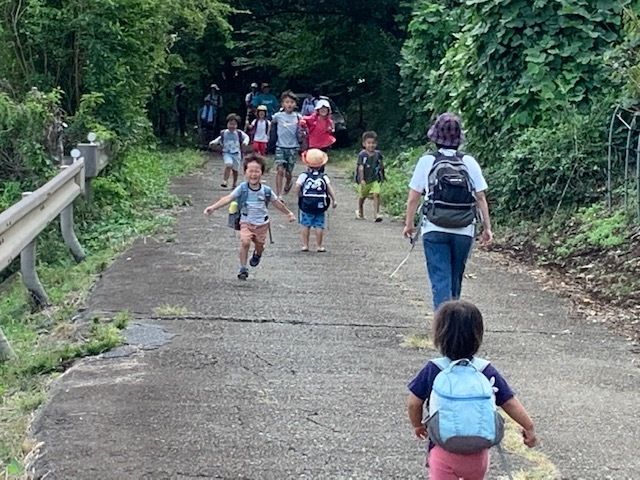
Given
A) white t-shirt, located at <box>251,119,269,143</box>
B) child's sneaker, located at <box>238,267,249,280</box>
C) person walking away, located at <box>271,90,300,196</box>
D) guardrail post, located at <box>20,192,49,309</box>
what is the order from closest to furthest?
1. guardrail post, located at <box>20,192,49,309</box>
2. child's sneaker, located at <box>238,267,249,280</box>
3. person walking away, located at <box>271,90,300,196</box>
4. white t-shirt, located at <box>251,119,269,143</box>

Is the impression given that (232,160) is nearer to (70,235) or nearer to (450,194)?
(70,235)

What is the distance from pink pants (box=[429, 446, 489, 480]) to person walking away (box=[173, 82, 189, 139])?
2776cm

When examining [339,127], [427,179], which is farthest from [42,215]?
[339,127]

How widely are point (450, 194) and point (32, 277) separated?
3.51m

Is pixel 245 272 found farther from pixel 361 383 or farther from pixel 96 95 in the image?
pixel 96 95

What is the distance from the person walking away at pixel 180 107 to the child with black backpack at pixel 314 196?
1970cm

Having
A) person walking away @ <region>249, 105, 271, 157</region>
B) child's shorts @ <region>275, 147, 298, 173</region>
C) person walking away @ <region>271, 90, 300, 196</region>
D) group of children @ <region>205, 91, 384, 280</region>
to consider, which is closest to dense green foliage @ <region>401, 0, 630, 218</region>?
group of children @ <region>205, 91, 384, 280</region>

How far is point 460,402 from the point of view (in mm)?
3943

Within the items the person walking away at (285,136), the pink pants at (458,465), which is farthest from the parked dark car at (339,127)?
the pink pants at (458,465)

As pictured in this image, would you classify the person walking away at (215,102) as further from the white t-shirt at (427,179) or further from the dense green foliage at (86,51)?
the white t-shirt at (427,179)

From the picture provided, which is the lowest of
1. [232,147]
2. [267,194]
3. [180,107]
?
→ [180,107]

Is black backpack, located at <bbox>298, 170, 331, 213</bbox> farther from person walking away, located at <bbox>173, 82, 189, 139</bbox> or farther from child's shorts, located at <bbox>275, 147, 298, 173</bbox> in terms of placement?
person walking away, located at <bbox>173, 82, 189, 139</bbox>

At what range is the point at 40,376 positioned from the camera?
6.59 metres

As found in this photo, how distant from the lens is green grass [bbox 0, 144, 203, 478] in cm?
596
